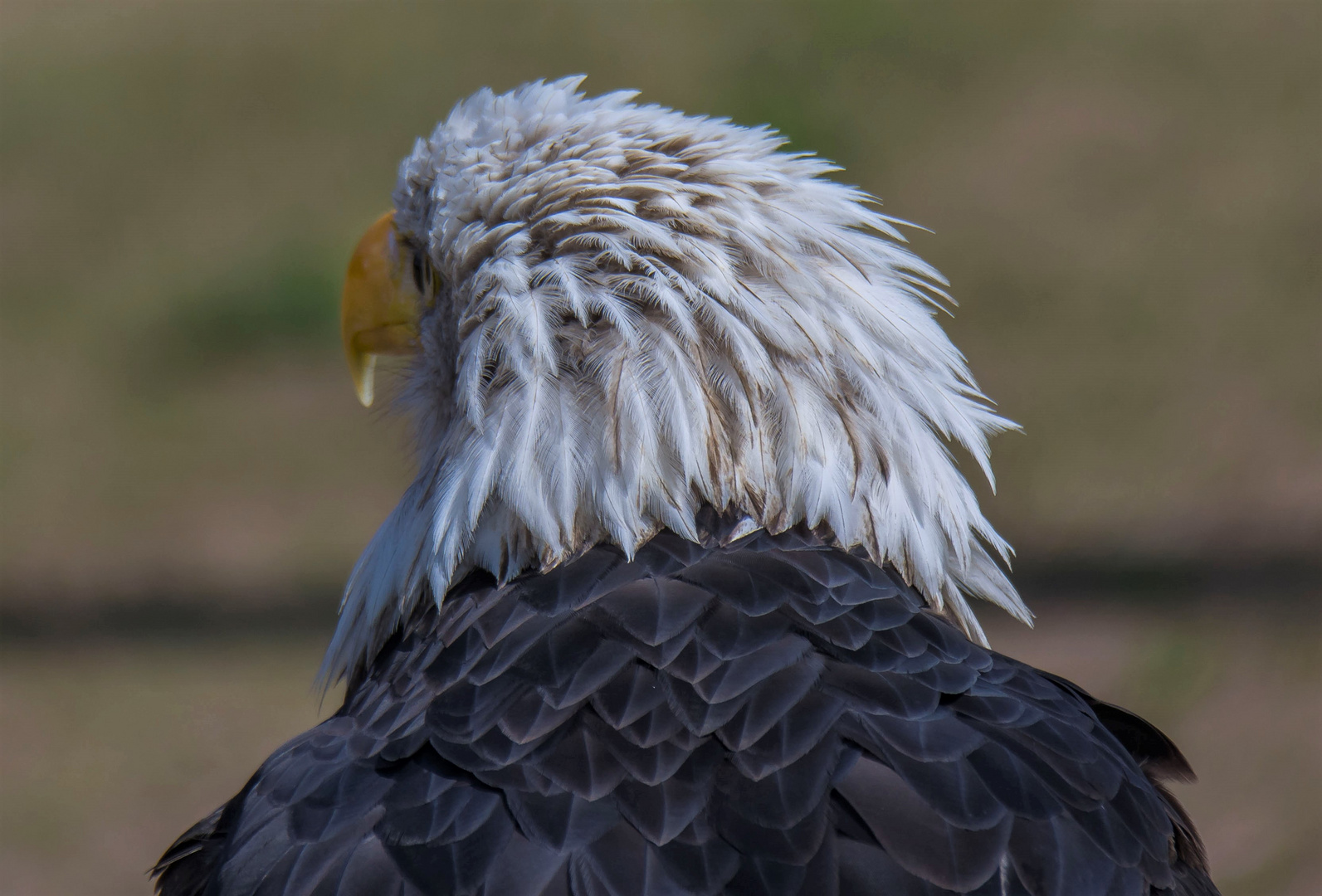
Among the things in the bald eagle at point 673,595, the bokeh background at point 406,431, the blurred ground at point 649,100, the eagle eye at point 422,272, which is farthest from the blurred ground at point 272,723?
the eagle eye at point 422,272

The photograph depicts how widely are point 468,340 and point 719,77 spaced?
8479 millimetres

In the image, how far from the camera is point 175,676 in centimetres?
645

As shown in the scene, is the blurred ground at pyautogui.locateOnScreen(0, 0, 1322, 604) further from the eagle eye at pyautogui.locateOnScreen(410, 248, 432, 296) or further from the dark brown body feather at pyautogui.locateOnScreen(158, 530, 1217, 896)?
the dark brown body feather at pyautogui.locateOnScreen(158, 530, 1217, 896)

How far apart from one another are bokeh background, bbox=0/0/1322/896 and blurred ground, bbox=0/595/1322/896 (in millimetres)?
18

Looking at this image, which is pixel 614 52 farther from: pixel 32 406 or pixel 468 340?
pixel 468 340

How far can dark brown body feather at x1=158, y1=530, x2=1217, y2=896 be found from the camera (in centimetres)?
181

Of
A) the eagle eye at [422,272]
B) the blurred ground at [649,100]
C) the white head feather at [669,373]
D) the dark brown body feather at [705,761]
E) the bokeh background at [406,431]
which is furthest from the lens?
the blurred ground at [649,100]

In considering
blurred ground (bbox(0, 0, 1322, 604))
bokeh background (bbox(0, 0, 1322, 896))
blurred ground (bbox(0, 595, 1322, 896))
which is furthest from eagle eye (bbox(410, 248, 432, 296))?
blurred ground (bbox(0, 0, 1322, 604))

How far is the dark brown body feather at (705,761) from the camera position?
1.81m

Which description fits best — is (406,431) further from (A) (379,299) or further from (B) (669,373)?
(B) (669,373)

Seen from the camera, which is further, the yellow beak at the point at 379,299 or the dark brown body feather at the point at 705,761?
the yellow beak at the point at 379,299

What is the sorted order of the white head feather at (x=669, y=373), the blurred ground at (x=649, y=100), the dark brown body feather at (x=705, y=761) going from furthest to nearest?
the blurred ground at (x=649, y=100) < the white head feather at (x=669, y=373) < the dark brown body feather at (x=705, y=761)

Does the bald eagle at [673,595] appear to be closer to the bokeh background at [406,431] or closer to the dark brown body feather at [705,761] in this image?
the dark brown body feather at [705,761]

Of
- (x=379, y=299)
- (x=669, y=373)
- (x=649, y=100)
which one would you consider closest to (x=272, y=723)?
(x=379, y=299)
